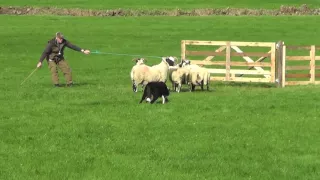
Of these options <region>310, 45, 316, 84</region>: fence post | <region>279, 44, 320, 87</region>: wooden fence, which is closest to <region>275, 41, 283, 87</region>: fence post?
<region>279, 44, 320, 87</region>: wooden fence

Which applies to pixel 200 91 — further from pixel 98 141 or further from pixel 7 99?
pixel 98 141

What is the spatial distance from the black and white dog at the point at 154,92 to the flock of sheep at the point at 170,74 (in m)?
3.13

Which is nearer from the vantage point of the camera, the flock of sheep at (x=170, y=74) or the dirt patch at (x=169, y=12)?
Answer: the flock of sheep at (x=170, y=74)

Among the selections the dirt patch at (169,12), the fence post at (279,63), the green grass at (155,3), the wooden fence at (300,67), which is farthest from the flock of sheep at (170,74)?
the green grass at (155,3)

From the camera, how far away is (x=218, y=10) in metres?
65.4

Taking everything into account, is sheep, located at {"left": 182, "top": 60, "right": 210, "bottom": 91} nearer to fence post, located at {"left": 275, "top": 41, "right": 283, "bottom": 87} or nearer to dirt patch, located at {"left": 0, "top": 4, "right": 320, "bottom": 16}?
fence post, located at {"left": 275, "top": 41, "right": 283, "bottom": 87}

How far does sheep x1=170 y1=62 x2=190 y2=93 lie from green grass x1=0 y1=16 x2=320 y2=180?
21.4 inches

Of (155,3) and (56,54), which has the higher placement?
(155,3)

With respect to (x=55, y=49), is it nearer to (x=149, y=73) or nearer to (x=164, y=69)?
(x=149, y=73)

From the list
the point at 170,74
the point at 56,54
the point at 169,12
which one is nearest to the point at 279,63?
the point at 170,74

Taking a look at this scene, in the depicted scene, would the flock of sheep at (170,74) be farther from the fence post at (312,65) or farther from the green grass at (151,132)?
the fence post at (312,65)

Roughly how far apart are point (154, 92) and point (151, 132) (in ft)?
14.6

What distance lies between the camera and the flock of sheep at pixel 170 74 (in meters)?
25.2

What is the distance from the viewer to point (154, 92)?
21.6m
